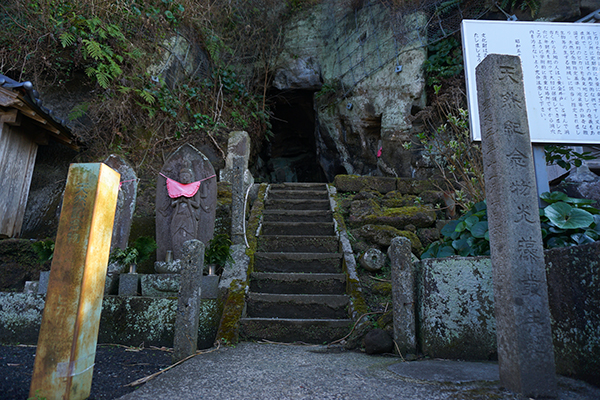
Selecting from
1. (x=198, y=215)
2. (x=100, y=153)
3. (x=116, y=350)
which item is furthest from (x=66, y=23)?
(x=116, y=350)

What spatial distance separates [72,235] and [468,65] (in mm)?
4234

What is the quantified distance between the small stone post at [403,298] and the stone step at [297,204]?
3.67 meters

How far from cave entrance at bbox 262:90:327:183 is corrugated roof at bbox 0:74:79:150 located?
787 centimetres

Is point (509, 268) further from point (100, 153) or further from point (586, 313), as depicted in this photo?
point (100, 153)

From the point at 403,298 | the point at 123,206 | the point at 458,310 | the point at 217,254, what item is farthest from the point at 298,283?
the point at 123,206

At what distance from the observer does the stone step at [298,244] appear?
5.43 m

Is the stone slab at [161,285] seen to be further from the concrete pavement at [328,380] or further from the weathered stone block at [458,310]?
the weathered stone block at [458,310]

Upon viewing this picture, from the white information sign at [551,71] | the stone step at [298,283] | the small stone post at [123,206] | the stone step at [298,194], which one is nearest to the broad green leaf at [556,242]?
the white information sign at [551,71]

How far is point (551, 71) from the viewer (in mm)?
4008

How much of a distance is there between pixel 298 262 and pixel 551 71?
3.82 meters

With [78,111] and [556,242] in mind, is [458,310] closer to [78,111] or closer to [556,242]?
[556,242]

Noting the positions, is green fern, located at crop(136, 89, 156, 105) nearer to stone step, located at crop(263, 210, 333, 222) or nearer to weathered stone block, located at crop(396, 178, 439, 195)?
stone step, located at crop(263, 210, 333, 222)

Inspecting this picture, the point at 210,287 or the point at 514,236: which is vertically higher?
Answer: the point at 514,236

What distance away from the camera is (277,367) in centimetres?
279
